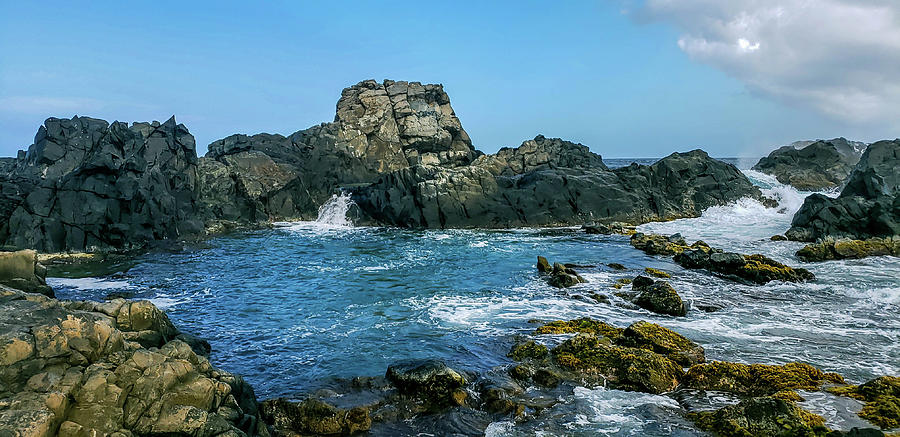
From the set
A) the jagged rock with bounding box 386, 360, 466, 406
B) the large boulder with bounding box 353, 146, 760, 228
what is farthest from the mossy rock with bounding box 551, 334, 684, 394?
the large boulder with bounding box 353, 146, 760, 228

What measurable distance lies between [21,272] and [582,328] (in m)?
20.0

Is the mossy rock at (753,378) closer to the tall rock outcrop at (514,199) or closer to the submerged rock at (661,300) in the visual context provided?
the submerged rock at (661,300)

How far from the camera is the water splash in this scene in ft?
202

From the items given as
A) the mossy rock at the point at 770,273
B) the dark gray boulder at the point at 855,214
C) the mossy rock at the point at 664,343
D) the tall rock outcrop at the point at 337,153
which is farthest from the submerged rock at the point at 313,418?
the tall rock outcrop at the point at 337,153

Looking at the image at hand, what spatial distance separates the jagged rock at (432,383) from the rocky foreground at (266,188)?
1391 inches

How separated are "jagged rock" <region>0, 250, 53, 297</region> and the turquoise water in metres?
5.49

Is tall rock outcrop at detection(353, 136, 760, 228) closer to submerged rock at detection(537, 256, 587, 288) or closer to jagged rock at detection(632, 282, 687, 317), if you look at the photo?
submerged rock at detection(537, 256, 587, 288)

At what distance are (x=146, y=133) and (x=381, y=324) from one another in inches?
2114

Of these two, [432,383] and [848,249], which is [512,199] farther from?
[432,383]

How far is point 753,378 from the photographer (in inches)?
591

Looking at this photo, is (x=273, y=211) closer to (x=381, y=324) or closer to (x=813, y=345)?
(x=381, y=324)

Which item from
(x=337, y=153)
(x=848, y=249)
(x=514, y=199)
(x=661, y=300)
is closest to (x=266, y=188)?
(x=337, y=153)

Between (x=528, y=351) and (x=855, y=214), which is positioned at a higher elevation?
(x=855, y=214)

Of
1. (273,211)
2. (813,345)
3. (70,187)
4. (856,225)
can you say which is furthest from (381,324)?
(273,211)
